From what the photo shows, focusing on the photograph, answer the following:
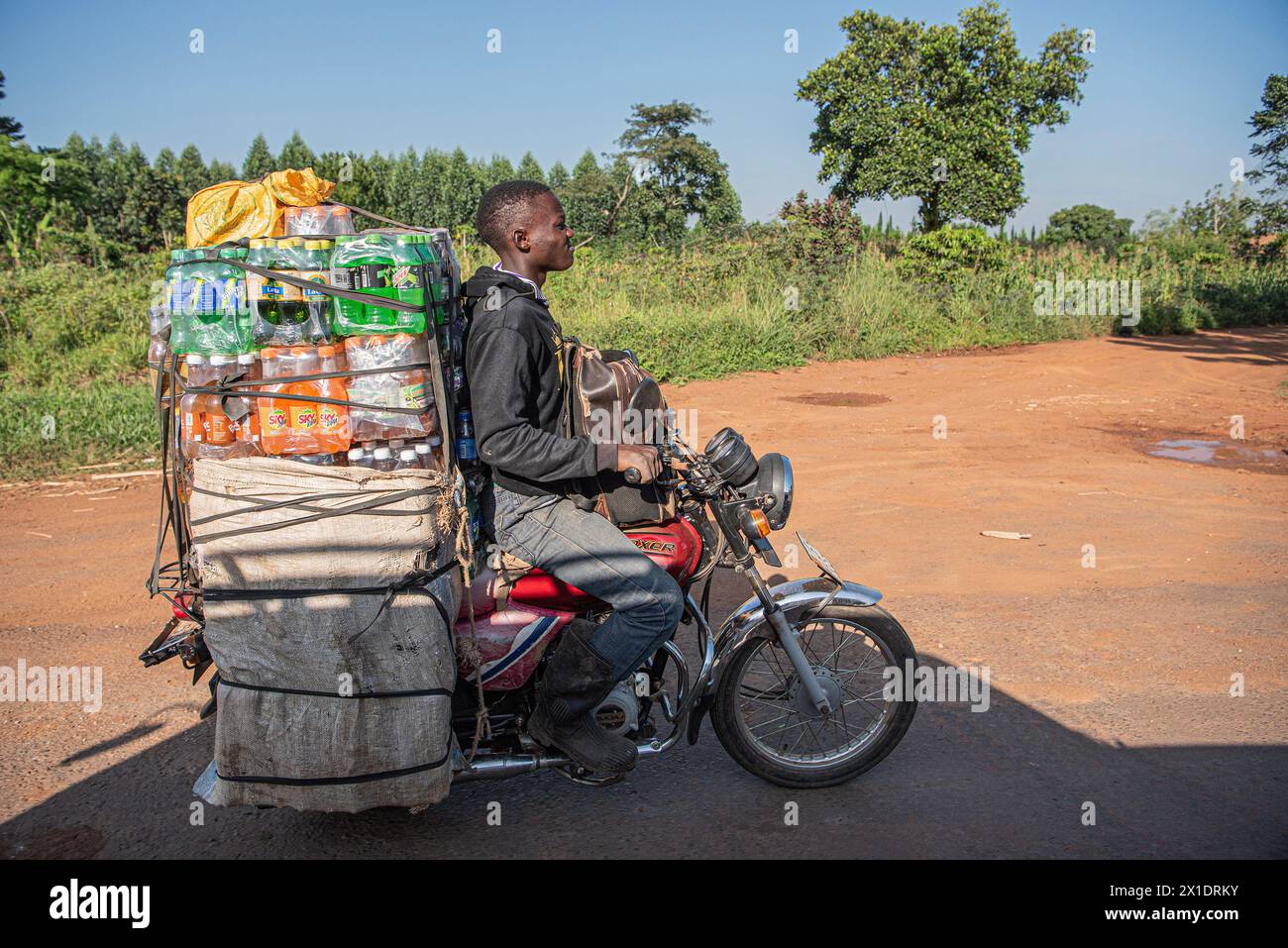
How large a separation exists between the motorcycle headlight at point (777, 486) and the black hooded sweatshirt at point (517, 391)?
0.58 m

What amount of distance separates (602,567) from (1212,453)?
27.3 ft

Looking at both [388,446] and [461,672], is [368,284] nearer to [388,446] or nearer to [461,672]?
[388,446]

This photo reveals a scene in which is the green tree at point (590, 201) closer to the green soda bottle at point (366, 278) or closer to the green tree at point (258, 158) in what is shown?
the green tree at point (258, 158)

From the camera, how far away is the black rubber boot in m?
3.08

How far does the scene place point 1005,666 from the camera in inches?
177

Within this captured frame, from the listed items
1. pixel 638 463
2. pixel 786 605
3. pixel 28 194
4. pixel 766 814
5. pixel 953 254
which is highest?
pixel 28 194

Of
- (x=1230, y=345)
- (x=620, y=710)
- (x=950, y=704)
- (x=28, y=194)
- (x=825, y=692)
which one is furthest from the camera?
(x=1230, y=345)

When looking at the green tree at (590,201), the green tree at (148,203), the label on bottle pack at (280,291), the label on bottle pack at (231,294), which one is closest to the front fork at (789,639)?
the label on bottle pack at (280,291)

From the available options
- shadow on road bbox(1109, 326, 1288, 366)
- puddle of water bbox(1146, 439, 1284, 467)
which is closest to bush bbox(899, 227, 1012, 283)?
shadow on road bbox(1109, 326, 1288, 366)

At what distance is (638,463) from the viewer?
2941 mm

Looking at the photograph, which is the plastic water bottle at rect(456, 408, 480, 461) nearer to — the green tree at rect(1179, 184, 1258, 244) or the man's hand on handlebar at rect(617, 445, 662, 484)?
the man's hand on handlebar at rect(617, 445, 662, 484)

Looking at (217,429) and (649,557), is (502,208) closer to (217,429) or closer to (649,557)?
(217,429)

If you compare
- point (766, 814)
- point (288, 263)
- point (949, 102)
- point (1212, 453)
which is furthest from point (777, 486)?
point (949, 102)

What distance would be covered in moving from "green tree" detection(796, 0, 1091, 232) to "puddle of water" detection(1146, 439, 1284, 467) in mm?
15922
